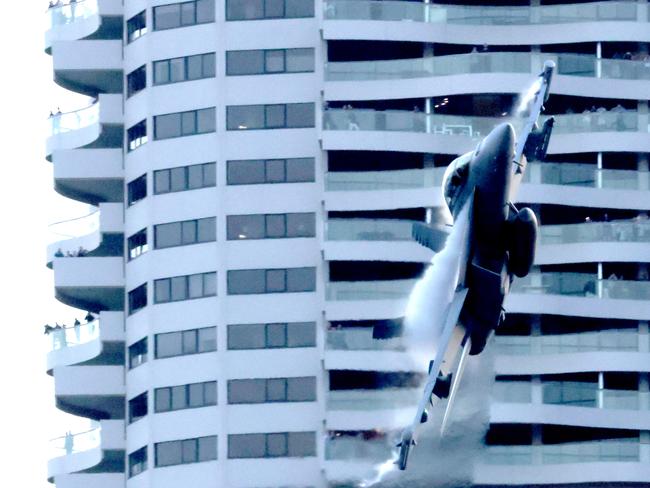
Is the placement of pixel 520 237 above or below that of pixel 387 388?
above

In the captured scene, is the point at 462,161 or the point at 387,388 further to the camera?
the point at 387,388

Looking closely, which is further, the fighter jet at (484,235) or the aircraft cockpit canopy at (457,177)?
the aircraft cockpit canopy at (457,177)

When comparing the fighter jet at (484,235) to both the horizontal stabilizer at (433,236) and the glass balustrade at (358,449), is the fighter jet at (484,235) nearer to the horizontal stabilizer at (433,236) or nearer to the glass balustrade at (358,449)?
the horizontal stabilizer at (433,236)

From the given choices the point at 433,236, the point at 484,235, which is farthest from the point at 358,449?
the point at 484,235

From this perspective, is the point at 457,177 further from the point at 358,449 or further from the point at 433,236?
Result: the point at 358,449

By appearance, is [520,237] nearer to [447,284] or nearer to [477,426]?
[447,284]

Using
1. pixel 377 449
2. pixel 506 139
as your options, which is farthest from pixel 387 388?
pixel 506 139

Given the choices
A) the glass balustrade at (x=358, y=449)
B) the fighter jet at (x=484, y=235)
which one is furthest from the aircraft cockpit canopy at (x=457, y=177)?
the glass balustrade at (x=358, y=449)

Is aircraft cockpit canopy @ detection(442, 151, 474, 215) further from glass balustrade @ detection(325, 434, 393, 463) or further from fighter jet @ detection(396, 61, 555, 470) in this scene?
glass balustrade @ detection(325, 434, 393, 463)
